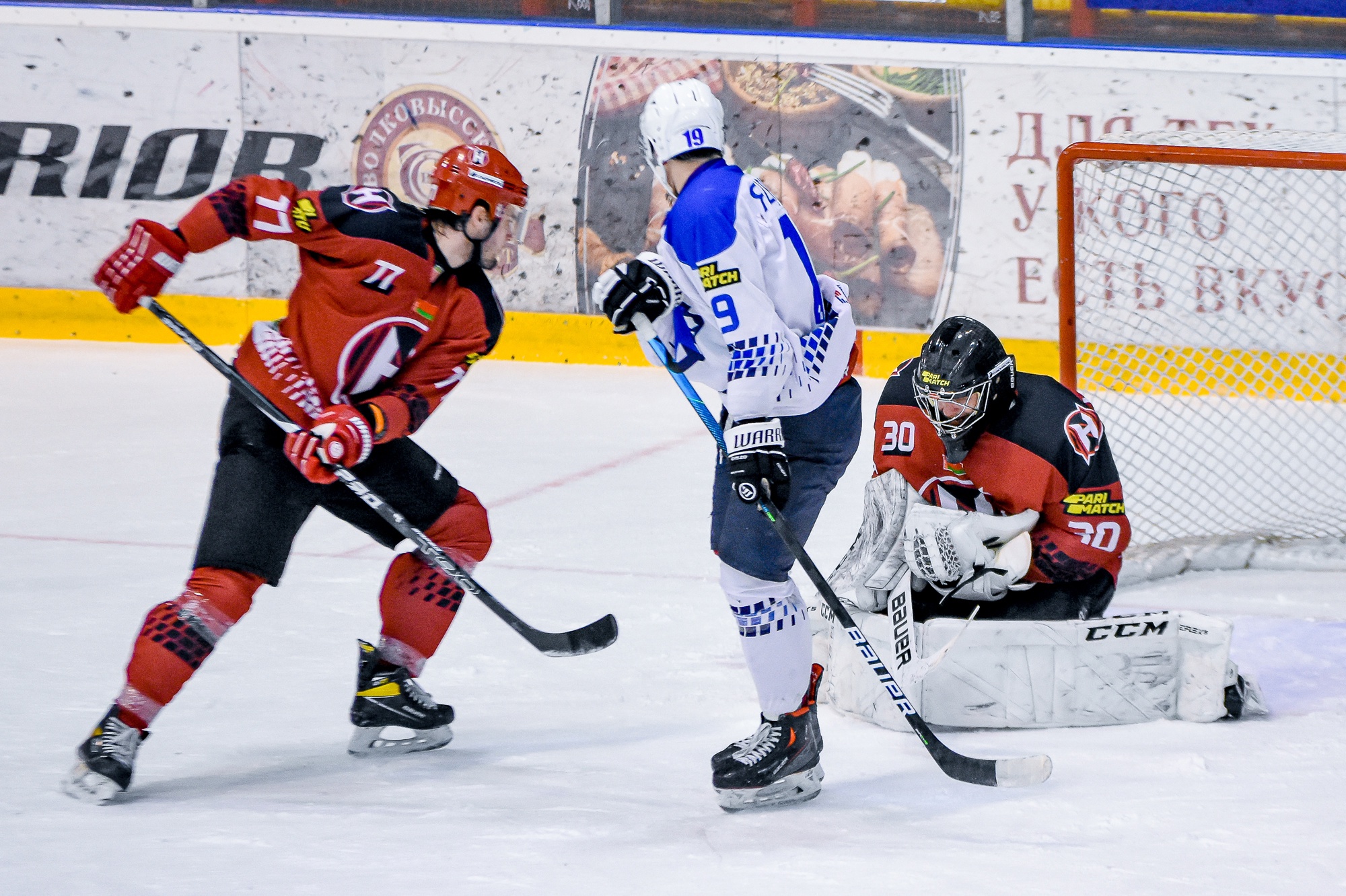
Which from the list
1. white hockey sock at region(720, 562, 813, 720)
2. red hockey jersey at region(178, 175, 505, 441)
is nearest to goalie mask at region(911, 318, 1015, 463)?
white hockey sock at region(720, 562, 813, 720)

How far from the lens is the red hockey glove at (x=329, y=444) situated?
2381 mm

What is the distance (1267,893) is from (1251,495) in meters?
2.62

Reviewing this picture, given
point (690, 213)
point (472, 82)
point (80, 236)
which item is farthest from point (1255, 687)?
point (80, 236)

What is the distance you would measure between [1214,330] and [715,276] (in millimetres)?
3197

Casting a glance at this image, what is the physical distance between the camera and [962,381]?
8.55ft

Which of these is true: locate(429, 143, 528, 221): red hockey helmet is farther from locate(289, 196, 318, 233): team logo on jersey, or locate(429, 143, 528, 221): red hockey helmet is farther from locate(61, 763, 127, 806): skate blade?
locate(61, 763, 127, 806): skate blade

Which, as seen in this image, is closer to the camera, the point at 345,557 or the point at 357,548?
the point at 345,557

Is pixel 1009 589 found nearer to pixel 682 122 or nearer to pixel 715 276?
pixel 715 276

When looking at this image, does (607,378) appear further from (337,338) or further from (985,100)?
(337,338)

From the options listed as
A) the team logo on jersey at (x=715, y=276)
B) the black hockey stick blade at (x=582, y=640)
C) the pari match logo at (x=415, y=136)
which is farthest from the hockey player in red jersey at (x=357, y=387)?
Result: the pari match logo at (x=415, y=136)

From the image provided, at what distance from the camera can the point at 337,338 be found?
2.54 meters

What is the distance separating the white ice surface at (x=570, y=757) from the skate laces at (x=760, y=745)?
0.30 ft

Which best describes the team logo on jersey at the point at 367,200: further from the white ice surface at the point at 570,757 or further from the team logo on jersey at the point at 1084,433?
the team logo on jersey at the point at 1084,433

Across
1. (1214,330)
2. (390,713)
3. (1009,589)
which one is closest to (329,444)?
(390,713)
